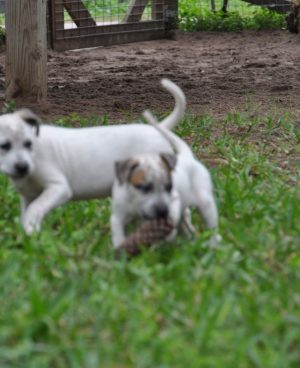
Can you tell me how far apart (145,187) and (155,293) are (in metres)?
0.73

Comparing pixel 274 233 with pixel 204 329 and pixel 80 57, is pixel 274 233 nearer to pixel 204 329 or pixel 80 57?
pixel 204 329

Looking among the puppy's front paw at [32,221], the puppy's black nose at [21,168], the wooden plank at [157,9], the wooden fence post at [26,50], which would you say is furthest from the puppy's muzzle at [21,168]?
the wooden plank at [157,9]

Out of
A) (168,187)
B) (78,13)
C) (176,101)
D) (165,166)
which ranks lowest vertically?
(168,187)

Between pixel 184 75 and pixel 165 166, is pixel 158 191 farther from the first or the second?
pixel 184 75

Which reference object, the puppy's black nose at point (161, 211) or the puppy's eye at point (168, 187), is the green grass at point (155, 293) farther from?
the puppy's eye at point (168, 187)

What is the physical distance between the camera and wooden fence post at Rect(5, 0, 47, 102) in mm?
9281

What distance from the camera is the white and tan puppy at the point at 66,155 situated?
234 inches

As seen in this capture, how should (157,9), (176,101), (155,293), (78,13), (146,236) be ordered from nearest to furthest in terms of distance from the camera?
(155,293) → (146,236) → (176,101) → (78,13) → (157,9)

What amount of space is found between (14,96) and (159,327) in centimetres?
540

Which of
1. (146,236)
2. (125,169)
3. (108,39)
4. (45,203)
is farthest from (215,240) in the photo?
(108,39)

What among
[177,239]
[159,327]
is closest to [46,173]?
[177,239]

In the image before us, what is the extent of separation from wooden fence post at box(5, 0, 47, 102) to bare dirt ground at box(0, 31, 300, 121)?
0.16 meters

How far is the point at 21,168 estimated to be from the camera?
5.83m

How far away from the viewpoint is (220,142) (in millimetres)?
8391
